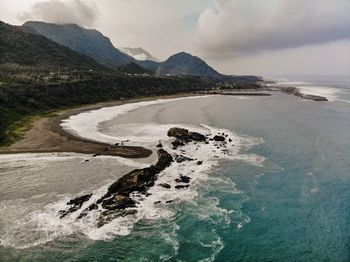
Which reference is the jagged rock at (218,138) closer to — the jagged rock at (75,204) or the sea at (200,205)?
the sea at (200,205)

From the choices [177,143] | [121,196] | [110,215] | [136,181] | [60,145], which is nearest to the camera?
[110,215]

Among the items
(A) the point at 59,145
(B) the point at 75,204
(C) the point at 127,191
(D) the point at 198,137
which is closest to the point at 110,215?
(B) the point at 75,204

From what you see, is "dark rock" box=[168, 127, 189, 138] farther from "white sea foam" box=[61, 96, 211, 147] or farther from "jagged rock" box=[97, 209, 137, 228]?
"jagged rock" box=[97, 209, 137, 228]

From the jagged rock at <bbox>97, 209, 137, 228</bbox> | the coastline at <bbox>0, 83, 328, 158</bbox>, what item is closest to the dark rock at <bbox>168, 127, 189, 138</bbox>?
the coastline at <bbox>0, 83, 328, 158</bbox>

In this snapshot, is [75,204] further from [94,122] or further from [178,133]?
[94,122]

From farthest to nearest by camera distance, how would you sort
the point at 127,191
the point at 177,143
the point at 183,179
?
the point at 177,143
the point at 183,179
the point at 127,191

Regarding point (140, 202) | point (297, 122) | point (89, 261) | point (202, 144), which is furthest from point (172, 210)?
point (297, 122)

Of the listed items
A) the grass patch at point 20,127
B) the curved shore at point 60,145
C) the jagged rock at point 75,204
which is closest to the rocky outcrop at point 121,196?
the jagged rock at point 75,204

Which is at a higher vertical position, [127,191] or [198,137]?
[127,191]
